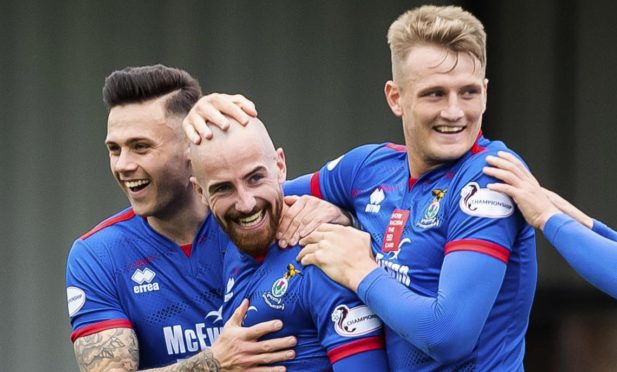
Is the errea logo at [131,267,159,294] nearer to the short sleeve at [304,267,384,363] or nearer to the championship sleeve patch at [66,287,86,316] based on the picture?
the championship sleeve patch at [66,287,86,316]

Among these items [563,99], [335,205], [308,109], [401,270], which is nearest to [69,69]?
[308,109]

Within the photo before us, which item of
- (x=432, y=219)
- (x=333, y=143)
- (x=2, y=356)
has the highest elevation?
(x=432, y=219)

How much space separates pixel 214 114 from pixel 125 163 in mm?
467

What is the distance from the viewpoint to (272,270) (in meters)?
3.90

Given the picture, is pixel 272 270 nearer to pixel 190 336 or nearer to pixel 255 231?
pixel 255 231

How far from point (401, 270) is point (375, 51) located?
3409mm

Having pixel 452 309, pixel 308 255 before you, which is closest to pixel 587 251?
pixel 452 309

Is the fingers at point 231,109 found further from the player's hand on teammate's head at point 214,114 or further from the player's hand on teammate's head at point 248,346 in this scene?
the player's hand on teammate's head at point 248,346

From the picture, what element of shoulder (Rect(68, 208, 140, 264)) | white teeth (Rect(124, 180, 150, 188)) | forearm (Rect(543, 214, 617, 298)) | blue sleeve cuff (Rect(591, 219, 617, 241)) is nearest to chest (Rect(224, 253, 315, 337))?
A: white teeth (Rect(124, 180, 150, 188))

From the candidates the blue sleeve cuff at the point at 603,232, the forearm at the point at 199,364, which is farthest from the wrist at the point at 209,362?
the blue sleeve cuff at the point at 603,232

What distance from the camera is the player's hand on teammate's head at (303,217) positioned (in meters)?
3.94

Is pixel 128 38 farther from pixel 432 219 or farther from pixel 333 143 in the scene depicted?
pixel 432 219

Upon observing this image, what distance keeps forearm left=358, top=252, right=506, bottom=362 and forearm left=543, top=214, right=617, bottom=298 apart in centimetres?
19

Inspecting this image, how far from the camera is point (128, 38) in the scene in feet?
22.4
